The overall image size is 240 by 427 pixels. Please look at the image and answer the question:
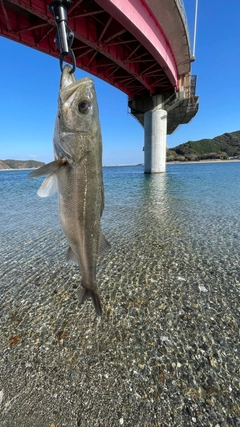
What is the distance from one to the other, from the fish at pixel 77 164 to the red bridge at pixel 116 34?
1455 cm

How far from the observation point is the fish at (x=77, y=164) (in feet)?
6.26

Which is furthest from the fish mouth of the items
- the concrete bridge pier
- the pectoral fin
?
the concrete bridge pier

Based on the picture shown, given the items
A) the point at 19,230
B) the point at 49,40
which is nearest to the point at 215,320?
the point at 19,230

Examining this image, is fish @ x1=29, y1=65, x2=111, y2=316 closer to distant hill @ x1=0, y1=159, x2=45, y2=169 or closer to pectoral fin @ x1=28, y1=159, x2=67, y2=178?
pectoral fin @ x1=28, y1=159, x2=67, y2=178

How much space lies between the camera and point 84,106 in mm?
1924

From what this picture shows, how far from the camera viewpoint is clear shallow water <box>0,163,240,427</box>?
7.30 feet

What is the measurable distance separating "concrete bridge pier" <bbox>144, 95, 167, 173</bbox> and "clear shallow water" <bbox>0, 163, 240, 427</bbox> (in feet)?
99.1

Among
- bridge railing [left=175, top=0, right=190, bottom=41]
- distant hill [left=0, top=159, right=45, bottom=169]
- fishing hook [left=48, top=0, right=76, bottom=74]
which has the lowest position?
distant hill [left=0, top=159, right=45, bottom=169]

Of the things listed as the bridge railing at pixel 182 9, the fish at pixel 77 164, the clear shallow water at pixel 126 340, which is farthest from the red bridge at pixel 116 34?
the clear shallow water at pixel 126 340

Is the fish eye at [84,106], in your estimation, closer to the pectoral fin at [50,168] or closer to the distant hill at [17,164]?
the pectoral fin at [50,168]

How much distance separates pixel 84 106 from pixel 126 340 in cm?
305

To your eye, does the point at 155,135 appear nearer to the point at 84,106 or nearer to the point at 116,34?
the point at 116,34

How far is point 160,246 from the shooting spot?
6.44m

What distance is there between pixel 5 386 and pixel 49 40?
22.3m
